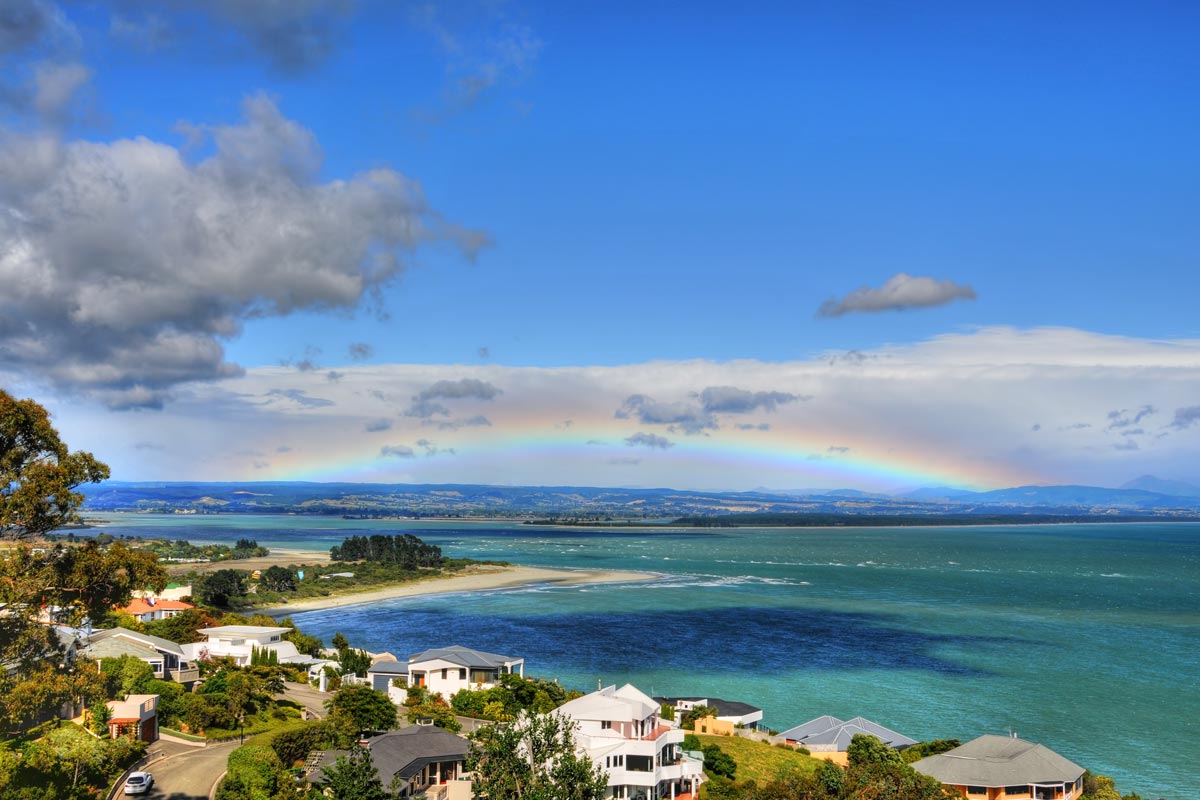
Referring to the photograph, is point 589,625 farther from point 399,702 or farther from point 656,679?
point 399,702

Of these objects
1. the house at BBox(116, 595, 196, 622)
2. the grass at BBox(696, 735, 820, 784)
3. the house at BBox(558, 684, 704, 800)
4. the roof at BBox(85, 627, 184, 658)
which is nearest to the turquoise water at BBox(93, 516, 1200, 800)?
the grass at BBox(696, 735, 820, 784)

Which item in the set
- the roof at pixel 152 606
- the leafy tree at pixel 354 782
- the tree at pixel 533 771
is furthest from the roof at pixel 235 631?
the tree at pixel 533 771

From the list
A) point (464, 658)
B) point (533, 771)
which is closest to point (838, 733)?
point (464, 658)

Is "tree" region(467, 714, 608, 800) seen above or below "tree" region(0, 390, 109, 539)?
below

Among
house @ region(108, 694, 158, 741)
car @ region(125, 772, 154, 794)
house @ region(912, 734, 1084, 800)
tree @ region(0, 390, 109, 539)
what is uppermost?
tree @ region(0, 390, 109, 539)

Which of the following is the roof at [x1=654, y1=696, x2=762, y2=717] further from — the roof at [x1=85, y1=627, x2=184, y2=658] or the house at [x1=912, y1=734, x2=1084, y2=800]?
the roof at [x1=85, y1=627, x2=184, y2=658]

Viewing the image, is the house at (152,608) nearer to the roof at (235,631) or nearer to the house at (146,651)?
the roof at (235,631)
